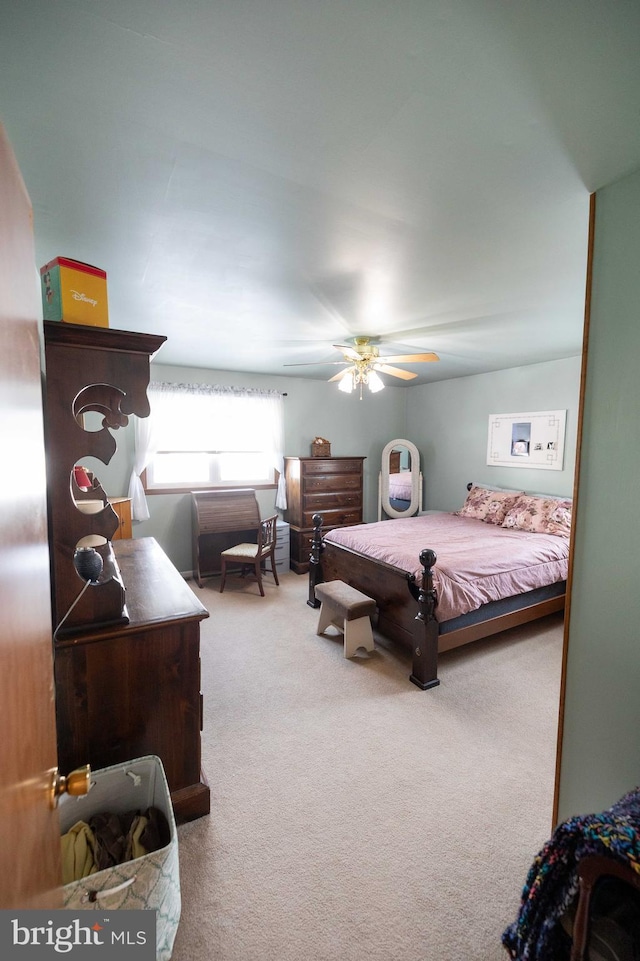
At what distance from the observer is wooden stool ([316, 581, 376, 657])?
2.94m

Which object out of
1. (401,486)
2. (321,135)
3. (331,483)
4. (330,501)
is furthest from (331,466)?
(321,135)

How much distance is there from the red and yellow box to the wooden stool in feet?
7.62

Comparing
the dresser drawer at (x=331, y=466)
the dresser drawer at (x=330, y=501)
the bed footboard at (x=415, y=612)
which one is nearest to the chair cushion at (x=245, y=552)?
the dresser drawer at (x=330, y=501)

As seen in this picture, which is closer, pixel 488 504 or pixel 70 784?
pixel 70 784

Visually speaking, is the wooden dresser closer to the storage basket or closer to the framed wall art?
the storage basket

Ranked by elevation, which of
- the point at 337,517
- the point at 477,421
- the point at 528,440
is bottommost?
the point at 337,517

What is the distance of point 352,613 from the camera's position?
115 inches

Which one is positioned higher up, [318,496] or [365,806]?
[318,496]

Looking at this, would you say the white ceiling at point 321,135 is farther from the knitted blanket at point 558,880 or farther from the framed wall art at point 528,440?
the framed wall art at point 528,440

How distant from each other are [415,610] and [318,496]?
243 cm

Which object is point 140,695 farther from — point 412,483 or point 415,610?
point 412,483

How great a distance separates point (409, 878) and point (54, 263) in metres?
2.46

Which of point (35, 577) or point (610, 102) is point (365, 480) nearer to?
point (610, 102)
